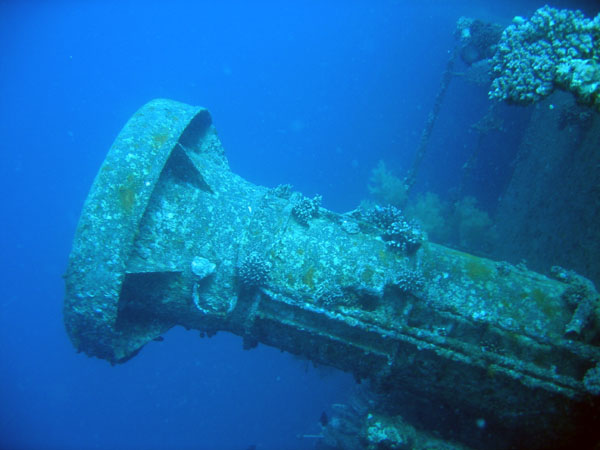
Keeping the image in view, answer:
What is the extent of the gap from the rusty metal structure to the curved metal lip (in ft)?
0.05

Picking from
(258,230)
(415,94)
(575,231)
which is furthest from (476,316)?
(415,94)

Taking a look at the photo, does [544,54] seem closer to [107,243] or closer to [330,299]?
[330,299]

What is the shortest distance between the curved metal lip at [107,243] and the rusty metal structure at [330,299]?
16mm

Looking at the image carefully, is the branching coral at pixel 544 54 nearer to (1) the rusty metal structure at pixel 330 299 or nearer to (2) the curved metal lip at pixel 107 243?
(1) the rusty metal structure at pixel 330 299

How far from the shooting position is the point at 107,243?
3.75 meters

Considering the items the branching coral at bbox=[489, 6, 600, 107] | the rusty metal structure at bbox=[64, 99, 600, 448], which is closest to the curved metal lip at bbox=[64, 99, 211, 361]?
the rusty metal structure at bbox=[64, 99, 600, 448]

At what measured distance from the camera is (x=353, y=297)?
435 centimetres

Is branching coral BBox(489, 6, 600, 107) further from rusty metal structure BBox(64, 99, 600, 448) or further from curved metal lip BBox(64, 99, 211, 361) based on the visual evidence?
curved metal lip BBox(64, 99, 211, 361)

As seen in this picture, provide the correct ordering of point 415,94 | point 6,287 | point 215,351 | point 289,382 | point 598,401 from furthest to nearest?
point 6,287 < point 415,94 < point 215,351 < point 289,382 < point 598,401

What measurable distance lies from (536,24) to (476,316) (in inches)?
170

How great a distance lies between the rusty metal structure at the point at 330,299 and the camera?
381cm

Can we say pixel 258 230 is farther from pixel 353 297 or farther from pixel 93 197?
pixel 93 197

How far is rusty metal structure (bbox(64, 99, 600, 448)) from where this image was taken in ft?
12.5

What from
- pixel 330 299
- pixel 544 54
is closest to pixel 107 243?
pixel 330 299
